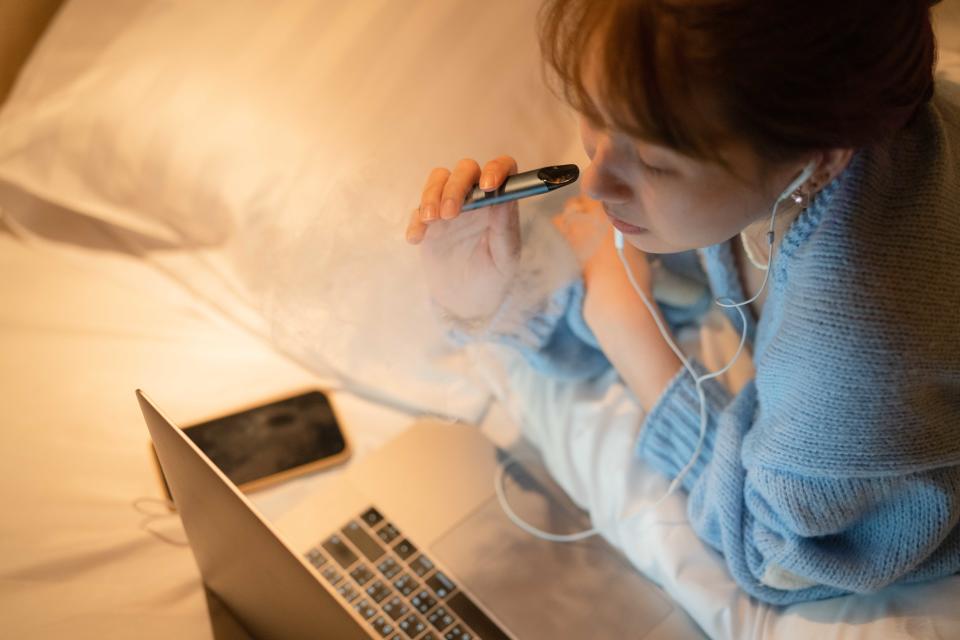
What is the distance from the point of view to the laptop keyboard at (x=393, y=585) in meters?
0.69

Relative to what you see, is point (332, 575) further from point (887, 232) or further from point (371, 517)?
point (887, 232)

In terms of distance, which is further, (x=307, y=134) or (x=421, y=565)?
(x=307, y=134)

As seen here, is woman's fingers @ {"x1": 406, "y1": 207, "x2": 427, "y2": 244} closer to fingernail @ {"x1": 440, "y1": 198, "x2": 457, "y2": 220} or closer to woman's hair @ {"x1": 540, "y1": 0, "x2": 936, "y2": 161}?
fingernail @ {"x1": 440, "y1": 198, "x2": 457, "y2": 220}

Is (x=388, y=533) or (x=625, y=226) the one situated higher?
(x=625, y=226)

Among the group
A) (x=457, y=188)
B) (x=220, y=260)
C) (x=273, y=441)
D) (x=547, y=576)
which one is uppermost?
(x=457, y=188)

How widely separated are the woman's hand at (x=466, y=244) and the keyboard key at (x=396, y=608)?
26 cm

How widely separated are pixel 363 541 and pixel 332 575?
39 millimetres

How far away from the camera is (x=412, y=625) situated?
693 millimetres

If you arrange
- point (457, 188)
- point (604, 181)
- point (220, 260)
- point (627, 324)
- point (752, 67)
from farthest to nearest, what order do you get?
point (220, 260) → point (627, 324) → point (457, 188) → point (604, 181) → point (752, 67)

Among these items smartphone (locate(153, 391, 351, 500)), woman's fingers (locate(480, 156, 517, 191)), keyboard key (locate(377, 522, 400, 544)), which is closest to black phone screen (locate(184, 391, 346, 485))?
smartphone (locate(153, 391, 351, 500))

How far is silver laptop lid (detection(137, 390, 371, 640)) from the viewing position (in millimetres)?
463

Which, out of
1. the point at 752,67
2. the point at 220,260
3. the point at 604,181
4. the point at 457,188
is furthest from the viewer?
the point at 220,260

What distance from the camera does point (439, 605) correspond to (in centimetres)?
71

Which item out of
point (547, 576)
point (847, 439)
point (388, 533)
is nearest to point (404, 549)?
A: point (388, 533)
